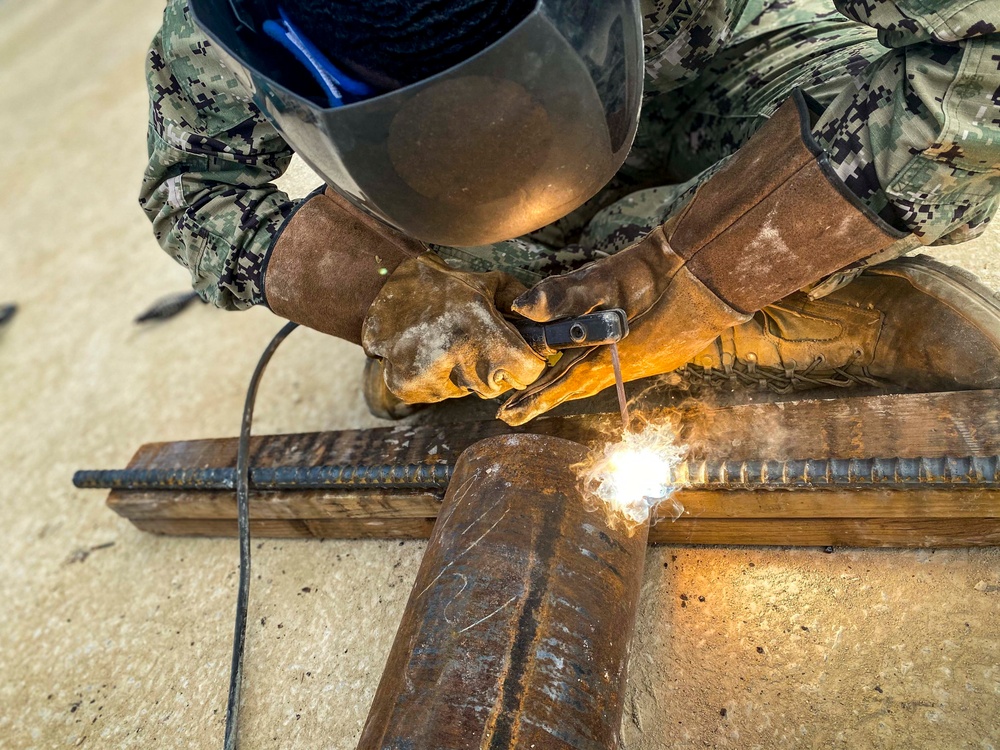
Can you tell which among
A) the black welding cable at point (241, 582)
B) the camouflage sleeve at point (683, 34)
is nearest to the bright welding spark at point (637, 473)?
the camouflage sleeve at point (683, 34)

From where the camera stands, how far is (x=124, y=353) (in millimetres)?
2875

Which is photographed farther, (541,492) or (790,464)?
(790,464)

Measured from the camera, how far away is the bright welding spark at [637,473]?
1.19 m

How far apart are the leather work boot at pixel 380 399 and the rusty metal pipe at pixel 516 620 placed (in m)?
0.73

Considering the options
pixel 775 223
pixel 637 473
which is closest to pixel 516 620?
pixel 637 473

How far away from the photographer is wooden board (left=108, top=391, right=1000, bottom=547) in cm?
121

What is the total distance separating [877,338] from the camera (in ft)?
4.86

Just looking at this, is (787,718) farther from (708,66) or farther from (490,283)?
(708,66)

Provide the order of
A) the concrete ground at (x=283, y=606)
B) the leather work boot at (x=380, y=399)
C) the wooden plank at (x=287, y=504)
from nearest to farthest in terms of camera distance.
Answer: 1. the concrete ground at (x=283, y=606)
2. the wooden plank at (x=287, y=504)
3. the leather work boot at (x=380, y=399)

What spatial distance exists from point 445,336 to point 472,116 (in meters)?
0.52

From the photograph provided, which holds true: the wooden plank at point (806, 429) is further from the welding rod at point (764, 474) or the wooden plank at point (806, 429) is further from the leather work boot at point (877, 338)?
the leather work boot at point (877, 338)

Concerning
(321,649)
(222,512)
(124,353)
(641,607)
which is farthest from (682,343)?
(124,353)

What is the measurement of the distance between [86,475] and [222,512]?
486 millimetres

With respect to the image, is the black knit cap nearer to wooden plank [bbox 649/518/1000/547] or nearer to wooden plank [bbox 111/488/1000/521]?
wooden plank [bbox 111/488/1000/521]
